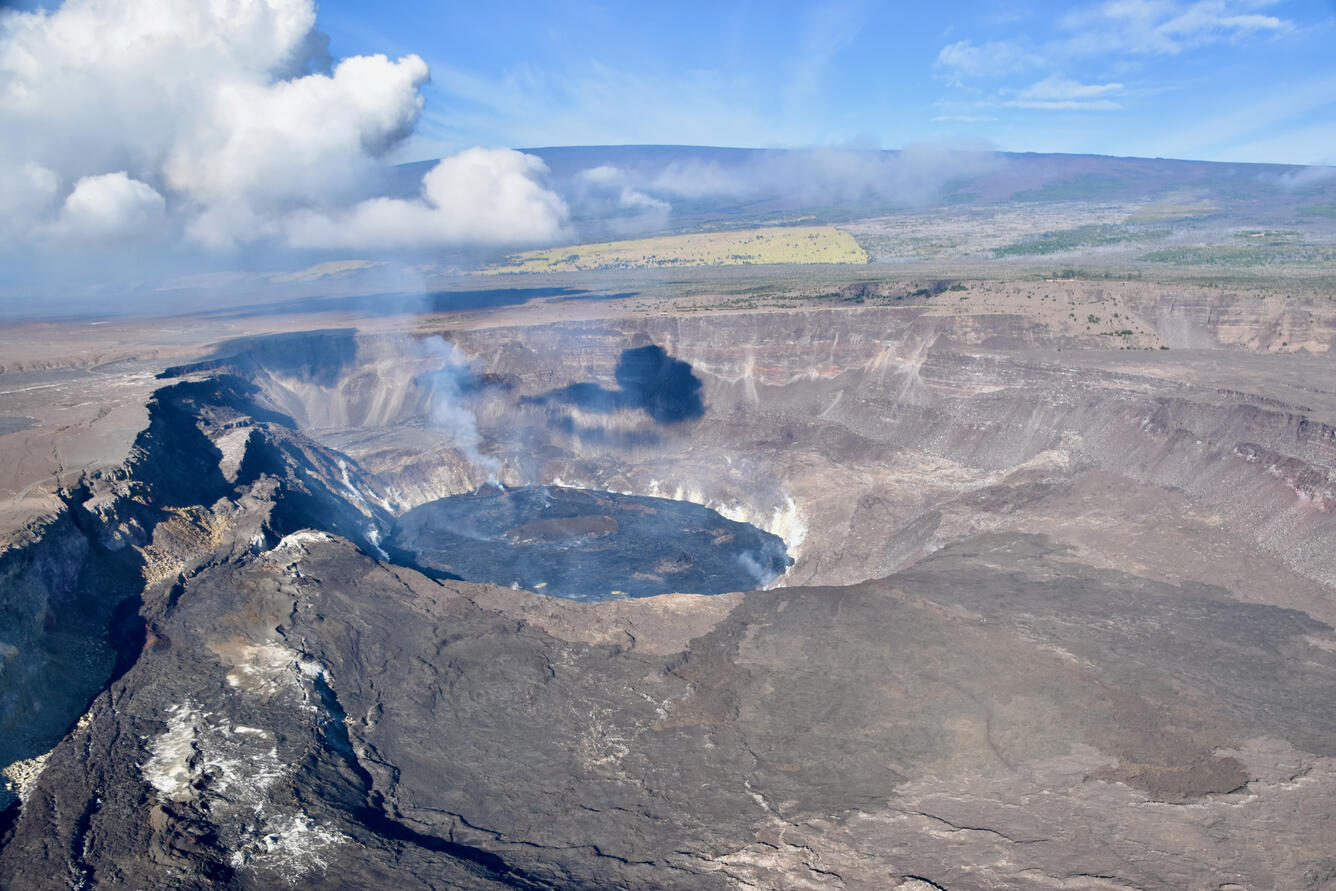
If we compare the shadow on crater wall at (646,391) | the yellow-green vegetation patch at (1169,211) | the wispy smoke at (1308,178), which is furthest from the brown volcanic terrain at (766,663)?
the wispy smoke at (1308,178)

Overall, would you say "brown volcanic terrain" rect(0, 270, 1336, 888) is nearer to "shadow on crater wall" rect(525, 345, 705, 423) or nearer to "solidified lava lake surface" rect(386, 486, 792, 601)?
"solidified lava lake surface" rect(386, 486, 792, 601)

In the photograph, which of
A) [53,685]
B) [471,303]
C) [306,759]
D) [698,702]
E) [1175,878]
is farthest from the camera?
[471,303]

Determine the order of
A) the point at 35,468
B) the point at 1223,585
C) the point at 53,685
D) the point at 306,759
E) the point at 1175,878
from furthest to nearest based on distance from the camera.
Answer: the point at 35,468 < the point at 1223,585 < the point at 53,685 < the point at 306,759 < the point at 1175,878

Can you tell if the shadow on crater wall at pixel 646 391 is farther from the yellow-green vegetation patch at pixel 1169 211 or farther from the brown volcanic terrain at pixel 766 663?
the yellow-green vegetation patch at pixel 1169 211

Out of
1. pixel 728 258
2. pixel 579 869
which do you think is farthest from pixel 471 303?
pixel 579 869

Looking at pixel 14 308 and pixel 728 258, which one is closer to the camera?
pixel 14 308

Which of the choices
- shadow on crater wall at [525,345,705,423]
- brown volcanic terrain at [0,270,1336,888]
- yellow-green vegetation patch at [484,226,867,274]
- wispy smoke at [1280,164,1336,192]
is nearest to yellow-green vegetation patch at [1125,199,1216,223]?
wispy smoke at [1280,164,1336,192]

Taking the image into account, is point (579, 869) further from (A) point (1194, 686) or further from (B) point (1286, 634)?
(B) point (1286, 634)
